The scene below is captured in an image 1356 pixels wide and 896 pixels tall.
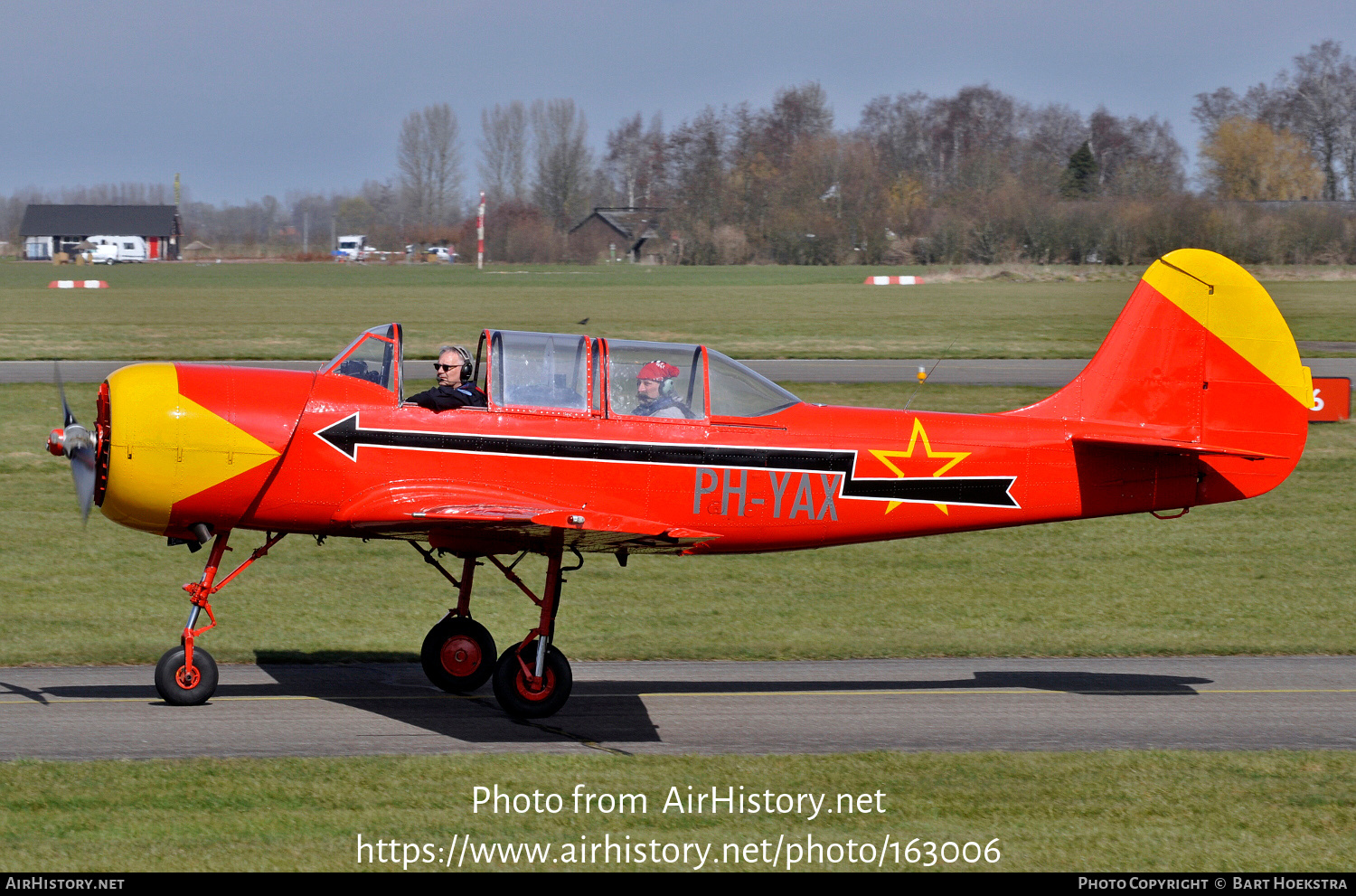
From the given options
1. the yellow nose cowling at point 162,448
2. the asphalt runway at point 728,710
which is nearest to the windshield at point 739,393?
the asphalt runway at point 728,710

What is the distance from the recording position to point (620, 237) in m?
103

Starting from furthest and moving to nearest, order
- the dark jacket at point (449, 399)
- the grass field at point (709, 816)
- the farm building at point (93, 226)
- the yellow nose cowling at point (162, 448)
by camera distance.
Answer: the farm building at point (93, 226)
the dark jacket at point (449, 399)
the yellow nose cowling at point (162, 448)
the grass field at point (709, 816)

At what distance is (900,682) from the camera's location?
10047 mm

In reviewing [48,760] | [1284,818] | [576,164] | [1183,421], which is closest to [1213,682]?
[1183,421]

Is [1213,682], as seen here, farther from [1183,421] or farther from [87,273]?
[87,273]

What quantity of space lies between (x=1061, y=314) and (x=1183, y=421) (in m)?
38.8

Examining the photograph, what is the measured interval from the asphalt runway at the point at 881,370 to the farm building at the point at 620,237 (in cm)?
6573

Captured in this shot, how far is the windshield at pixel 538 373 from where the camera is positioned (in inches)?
342

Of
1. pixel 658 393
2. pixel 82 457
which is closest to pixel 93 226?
pixel 82 457

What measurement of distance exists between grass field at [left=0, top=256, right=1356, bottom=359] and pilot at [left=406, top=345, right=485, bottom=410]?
23980mm

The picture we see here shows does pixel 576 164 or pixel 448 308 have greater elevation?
pixel 576 164

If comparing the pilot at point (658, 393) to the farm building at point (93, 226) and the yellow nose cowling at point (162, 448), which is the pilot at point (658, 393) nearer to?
the yellow nose cowling at point (162, 448)

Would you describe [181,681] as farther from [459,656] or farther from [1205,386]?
[1205,386]

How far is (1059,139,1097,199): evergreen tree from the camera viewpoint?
250 ft
